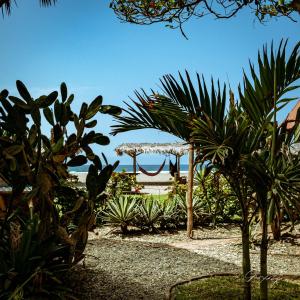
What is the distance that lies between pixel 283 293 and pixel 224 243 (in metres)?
3.18

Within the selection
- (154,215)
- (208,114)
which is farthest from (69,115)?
(154,215)

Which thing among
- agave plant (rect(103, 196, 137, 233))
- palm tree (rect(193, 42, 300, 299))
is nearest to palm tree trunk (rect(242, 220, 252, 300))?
palm tree (rect(193, 42, 300, 299))

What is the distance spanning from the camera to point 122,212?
8.30 m

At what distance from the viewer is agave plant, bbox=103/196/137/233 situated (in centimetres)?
824

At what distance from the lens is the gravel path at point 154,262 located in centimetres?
432

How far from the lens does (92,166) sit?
12.2ft

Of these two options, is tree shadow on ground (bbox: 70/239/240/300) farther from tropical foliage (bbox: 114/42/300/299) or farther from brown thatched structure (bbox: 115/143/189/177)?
brown thatched structure (bbox: 115/143/189/177)

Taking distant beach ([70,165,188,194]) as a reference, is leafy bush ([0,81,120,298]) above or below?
above

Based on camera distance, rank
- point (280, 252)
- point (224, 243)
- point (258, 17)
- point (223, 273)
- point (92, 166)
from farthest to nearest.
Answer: point (224, 243) < point (280, 252) < point (258, 17) < point (223, 273) < point (92, 166)

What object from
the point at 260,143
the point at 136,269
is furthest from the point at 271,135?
the point at 136,269

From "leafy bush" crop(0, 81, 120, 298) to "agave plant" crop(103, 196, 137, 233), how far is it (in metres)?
4.32

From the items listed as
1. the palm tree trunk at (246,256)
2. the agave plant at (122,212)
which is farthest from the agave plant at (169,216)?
the palm tree trunk at (246,256)

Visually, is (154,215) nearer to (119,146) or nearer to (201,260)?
(201,260)

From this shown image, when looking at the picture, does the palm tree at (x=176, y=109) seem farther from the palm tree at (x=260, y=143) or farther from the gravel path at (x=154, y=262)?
the gravel path at (x=154, y=262)
